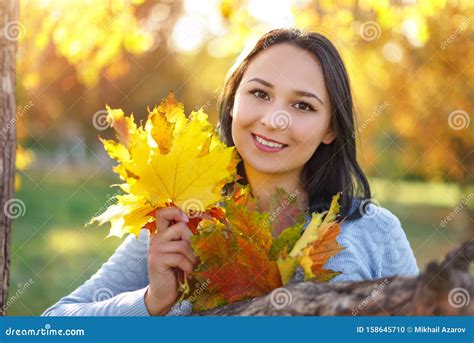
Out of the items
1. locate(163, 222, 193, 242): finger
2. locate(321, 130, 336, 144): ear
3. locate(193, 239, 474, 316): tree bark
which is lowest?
locate(193, 239, 474, 316): tree bark

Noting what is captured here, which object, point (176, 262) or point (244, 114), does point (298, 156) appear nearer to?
point (244, 114)

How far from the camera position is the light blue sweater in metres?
1.78

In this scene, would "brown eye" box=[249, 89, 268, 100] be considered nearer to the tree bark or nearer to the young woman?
the young woman

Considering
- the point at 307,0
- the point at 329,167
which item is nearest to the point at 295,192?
the point at 329,167

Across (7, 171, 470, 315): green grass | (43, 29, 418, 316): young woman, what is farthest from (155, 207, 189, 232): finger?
(7, 171, 470, 315): green grass

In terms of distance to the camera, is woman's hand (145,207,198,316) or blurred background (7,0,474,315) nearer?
woman's hand (145,207,198,316)

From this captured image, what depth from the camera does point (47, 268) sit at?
6.66m

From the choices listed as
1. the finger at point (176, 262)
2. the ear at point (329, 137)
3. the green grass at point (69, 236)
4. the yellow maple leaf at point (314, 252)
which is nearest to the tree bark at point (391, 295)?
the yellow maple leaf at point (314, 252)

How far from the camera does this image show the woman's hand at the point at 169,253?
161 centimetres

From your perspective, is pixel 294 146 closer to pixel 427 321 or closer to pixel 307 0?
pixel 427 321

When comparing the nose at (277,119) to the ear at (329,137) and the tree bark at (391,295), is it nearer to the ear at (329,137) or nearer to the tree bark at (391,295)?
the ear at (329,137)

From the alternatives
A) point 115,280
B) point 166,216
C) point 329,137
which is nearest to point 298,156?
point 329,137

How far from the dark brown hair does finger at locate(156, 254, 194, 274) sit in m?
0.45

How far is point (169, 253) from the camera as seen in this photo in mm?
1606
